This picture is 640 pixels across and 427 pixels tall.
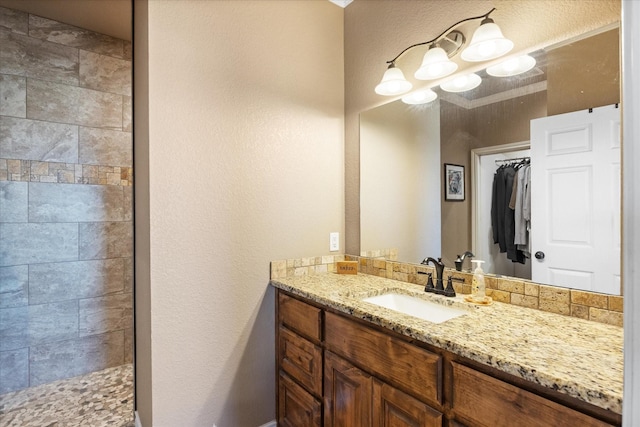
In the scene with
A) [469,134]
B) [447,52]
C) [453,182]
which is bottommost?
[453,182]

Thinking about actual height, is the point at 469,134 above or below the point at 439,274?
above

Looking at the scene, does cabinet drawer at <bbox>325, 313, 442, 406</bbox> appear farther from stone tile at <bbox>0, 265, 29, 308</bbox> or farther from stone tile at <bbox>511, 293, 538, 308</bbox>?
stone tile at <bbox>0, 265, 29, 308</bbox>

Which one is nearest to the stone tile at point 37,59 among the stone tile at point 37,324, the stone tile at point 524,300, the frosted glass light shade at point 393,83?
the stone tile at point 37,324

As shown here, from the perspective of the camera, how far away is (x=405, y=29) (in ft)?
6.20

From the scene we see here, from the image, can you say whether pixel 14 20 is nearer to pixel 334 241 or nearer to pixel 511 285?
pixel 334 241

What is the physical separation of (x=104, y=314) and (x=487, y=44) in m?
3.17

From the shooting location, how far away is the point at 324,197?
2174mm

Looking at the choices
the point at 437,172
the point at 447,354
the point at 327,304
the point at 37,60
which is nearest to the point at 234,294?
the point at 327,304

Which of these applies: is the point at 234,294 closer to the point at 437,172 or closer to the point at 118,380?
the point at 437,172

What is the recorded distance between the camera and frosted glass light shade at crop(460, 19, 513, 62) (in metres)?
1.39

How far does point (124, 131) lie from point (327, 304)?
7.76 feet

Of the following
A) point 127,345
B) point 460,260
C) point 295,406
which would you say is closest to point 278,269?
point 295,406

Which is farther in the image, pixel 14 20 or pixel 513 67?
pixel 14 20

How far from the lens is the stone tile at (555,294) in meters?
1.27
